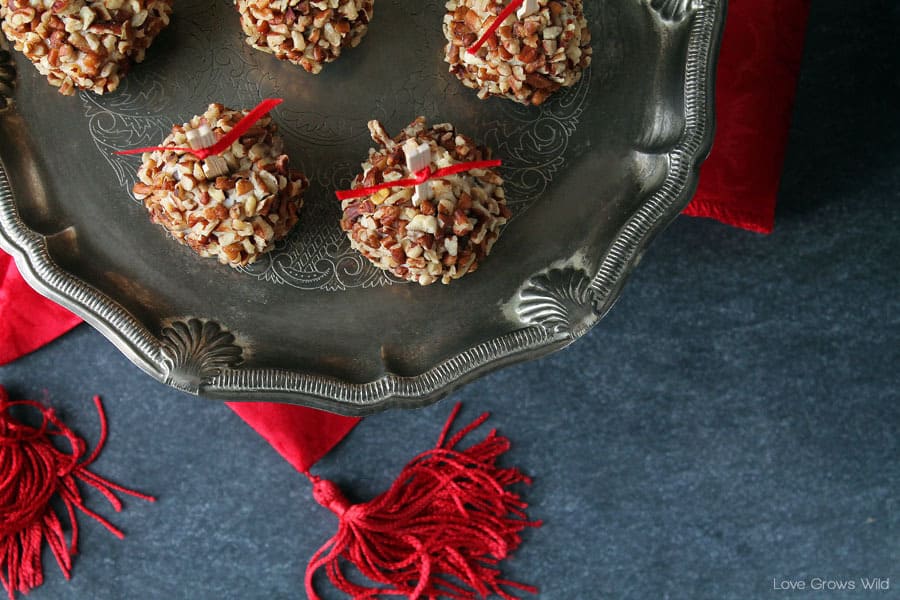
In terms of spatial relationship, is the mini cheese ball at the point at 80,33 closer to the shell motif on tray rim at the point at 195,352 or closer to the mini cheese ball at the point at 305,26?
the mini cheese ball at the point at 305,26

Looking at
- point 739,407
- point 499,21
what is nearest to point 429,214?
point 499,21

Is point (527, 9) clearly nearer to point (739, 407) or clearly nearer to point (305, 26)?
point (305, 26)

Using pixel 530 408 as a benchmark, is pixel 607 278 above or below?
above

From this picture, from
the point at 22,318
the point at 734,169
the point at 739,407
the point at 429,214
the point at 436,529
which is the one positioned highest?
the point at 429,214

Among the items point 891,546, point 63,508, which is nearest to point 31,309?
point 63,508

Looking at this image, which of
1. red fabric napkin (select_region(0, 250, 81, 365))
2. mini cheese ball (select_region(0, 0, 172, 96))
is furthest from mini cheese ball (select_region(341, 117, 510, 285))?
red fabric napkin (select_region(0, 250, 81, 365))

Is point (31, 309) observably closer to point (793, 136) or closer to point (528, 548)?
point (528, 548)

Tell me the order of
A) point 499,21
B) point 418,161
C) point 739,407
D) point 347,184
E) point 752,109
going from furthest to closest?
point 739,407 < point 752,109 < point 347,184 < point 499,21 < point 418,161

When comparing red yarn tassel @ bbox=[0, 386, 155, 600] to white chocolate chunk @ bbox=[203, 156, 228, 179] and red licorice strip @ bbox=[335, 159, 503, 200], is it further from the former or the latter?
red licorice strip @ bbox=[335, 159, 503, 200]
